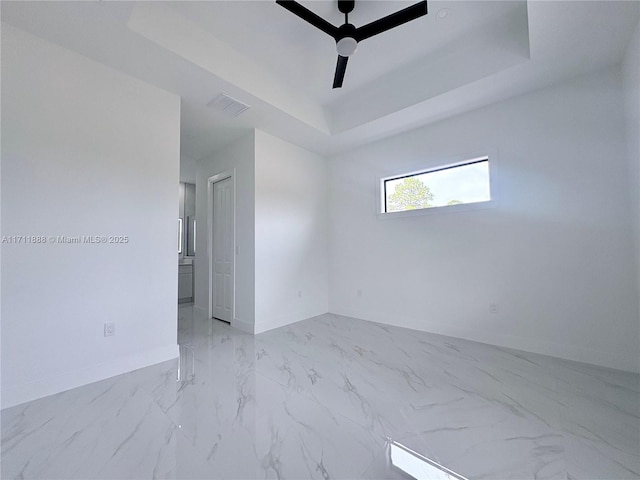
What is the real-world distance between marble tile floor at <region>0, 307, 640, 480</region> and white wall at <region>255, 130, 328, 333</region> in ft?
4.07

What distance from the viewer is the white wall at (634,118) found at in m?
2.12

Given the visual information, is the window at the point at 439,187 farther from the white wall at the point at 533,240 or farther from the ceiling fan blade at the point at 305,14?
the ceiling fan blade at the point at 305,14

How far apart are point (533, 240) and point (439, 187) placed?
4.07ft

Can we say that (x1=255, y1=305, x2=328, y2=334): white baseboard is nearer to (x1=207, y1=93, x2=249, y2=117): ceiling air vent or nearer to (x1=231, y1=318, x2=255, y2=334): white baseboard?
(x1=231, y1=318, x2=255, y2=334): white baseboard

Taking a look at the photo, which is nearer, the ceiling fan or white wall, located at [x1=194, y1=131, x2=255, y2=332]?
the ceiling fan

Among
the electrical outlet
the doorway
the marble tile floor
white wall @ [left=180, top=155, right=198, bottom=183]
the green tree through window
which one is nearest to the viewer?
the marble tile floor

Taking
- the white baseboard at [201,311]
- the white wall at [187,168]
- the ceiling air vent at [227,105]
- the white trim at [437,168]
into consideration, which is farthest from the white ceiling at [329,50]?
the white baseboard at [201,311]

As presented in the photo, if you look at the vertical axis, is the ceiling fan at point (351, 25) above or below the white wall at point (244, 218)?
above

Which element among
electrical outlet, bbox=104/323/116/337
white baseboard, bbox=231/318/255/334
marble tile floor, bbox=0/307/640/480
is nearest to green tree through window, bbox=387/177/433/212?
marble tile floor, bbox=0/307/640/480

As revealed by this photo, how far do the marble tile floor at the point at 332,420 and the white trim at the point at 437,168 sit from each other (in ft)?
5.62

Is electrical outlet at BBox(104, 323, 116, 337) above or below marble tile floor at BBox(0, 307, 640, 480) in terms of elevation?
above

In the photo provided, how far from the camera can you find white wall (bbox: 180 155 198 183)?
4.86 metres

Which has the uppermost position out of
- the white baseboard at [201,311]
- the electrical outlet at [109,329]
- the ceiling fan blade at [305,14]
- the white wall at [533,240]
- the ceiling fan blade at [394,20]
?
the ceiling fan blade at [394,20]

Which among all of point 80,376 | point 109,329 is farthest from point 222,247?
point 80,376
